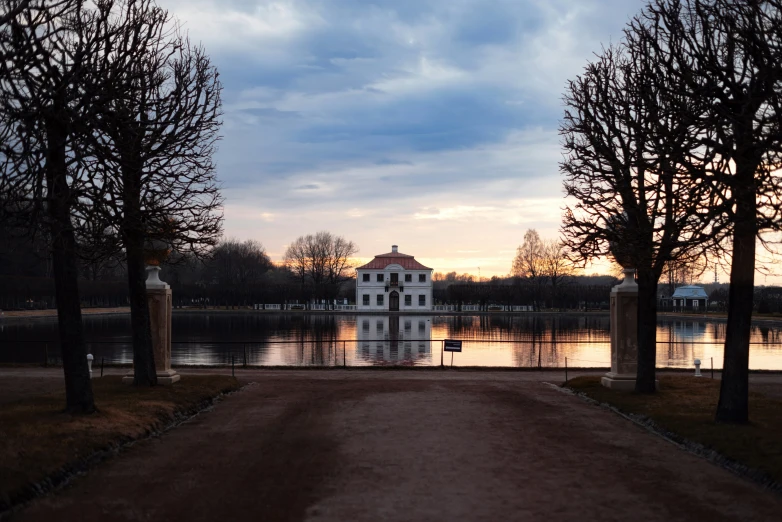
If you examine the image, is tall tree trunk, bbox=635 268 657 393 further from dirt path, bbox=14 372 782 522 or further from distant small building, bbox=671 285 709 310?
distant small building, bbox=671 285 709 310

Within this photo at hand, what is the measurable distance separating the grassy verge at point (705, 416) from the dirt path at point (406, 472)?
501 millimetres

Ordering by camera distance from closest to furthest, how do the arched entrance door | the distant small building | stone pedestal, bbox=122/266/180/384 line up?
stone pedestal, bbox=122/266/180/384 → the arched entrance door → the distant small building

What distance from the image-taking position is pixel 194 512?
8273 millimetres

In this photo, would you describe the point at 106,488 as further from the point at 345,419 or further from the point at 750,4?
the point at 750,4

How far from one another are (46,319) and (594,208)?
243 feet

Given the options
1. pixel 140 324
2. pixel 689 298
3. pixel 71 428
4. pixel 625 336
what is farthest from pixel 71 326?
pixel 689 298

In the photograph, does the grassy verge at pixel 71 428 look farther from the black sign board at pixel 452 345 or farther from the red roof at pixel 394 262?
the red roof at pixel 394 262

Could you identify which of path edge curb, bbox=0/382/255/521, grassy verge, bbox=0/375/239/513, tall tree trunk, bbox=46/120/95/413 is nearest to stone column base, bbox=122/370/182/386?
grassy verge, bbox=0/375/239/513

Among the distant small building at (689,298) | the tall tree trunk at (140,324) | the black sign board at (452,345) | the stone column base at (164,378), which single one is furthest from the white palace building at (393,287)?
the tall tree trunk at (140,324)

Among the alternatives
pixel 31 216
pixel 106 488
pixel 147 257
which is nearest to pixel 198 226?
pixel 147 257

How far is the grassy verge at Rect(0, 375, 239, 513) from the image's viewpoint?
9258mm

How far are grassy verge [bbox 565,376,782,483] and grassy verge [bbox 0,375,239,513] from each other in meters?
9.32

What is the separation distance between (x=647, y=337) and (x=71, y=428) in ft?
42.5

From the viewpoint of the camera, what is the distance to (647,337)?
1805cm
